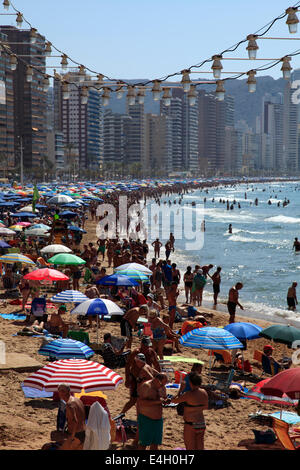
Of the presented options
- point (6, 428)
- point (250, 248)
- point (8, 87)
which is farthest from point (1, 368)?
point (8, 87)

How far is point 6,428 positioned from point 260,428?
3456mm

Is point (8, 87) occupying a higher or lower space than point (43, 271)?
higher

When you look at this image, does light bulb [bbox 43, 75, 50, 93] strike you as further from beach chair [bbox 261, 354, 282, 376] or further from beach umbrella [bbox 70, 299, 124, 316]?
beach chair [bbox 261, 354, 282, 376]

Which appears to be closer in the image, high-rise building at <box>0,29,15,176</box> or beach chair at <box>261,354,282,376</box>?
beach chair at <box>261,354,282,376</box>

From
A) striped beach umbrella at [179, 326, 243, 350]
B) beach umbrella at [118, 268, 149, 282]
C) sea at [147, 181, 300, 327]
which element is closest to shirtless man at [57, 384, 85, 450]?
striped beach umbrella at [179, 326, 243, 350]

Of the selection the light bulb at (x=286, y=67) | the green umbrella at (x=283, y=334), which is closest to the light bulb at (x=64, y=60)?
the light bulb at (x=286, y=67)

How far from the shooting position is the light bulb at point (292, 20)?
8.74 metres

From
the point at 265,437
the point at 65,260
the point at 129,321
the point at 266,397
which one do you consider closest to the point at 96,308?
the point at 129,321

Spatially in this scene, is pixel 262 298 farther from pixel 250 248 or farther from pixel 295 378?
pixel 250 248

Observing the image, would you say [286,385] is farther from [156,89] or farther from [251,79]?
[156,89]

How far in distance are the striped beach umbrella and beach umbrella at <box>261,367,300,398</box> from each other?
2441 mm

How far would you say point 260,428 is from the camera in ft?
29.0

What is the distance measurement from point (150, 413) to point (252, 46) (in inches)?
224

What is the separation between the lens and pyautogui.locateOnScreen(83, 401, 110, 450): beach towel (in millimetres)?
6266
